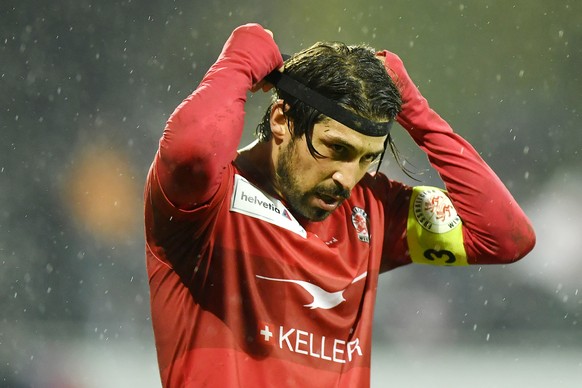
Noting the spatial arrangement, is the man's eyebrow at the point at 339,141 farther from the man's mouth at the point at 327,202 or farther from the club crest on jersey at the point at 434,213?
the club crest on jersey at the point at 434,213

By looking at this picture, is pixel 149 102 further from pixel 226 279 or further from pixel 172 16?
pixel 226 279

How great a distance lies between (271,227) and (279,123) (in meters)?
0.26

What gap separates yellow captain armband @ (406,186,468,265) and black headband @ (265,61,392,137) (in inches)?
15.3

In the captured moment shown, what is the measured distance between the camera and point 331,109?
222cm

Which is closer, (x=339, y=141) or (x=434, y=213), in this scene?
(x=339, y=141)

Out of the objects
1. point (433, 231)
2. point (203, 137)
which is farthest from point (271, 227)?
point (433, 231)

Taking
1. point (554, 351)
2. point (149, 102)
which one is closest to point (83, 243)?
point (149, 102)

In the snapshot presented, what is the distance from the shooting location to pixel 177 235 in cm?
207

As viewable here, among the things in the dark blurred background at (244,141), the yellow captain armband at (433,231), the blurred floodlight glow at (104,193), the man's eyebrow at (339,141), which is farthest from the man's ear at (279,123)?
the blurred floodlight glow at (104,193)

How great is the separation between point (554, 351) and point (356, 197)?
3.44m

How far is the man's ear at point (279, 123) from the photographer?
230cm

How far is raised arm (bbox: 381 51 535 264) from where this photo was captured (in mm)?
2545

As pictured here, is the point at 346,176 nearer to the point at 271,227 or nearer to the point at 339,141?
the point at 339,141

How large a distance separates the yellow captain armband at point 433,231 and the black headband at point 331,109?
1.28 feet
